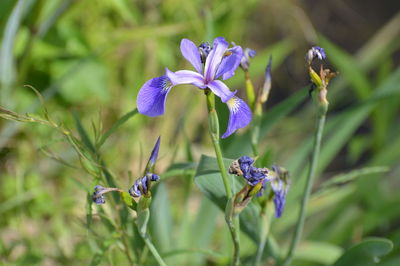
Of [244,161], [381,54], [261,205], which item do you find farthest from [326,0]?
[244,161]

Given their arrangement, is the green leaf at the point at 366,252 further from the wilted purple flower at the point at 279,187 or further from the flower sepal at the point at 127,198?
the flower sepal at the point at 127,198

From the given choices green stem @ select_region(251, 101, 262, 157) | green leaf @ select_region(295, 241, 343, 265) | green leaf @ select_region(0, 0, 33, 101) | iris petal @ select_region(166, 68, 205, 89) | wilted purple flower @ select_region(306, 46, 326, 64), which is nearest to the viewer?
iris petal @ select_region(166, 68, 205, 89)

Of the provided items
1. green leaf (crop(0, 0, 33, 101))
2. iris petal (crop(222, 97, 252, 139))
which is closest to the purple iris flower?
iris petal (crop(222, 97, 252, 139))

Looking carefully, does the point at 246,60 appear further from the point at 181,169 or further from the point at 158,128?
the point at 158,128

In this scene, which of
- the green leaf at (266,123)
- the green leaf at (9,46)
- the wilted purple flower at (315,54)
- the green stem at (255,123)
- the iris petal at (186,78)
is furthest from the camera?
the green leaf at (9,46)

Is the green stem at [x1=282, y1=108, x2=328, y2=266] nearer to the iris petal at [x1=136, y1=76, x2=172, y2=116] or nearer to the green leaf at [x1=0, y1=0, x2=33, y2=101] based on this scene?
the iris petal at [x1=136, y1=76, x2=172, y2=116]

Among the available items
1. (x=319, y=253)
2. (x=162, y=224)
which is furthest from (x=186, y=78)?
(x=319, y=253)

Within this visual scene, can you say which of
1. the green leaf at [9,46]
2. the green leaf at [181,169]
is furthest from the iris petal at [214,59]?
the green leaf at [9,46]
